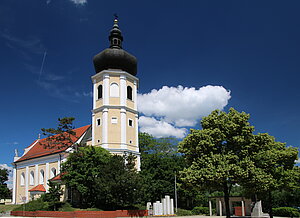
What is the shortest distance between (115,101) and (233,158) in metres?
22.7

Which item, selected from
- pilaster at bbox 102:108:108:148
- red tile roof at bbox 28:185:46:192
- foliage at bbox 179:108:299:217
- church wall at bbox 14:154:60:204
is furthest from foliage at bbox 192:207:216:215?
red tile roof at bbox 28:185:46:192

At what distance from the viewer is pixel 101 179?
32.5 metres

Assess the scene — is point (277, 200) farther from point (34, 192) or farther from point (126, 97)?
point (34, 192)

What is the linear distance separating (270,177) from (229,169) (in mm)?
3709

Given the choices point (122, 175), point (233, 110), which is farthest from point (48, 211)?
point (233, 110)

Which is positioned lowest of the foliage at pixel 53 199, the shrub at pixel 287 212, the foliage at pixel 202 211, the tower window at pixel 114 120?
the foliage at pixel 202 211

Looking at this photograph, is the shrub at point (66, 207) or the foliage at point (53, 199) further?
the foliage at point (53, 199)

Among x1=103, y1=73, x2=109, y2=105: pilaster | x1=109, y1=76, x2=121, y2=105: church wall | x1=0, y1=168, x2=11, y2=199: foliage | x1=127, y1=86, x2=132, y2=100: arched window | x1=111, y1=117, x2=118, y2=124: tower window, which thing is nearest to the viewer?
x1=111, y1=117, x2=118, y2=124: tower window

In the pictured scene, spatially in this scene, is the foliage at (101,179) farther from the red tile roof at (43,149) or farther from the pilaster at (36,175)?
the pilaster at (36,175)

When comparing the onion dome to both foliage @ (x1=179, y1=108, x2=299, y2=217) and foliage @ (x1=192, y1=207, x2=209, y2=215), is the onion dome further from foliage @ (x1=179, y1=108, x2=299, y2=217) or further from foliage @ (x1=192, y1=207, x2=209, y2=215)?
foliage @ (x1=192, y1=207, x2=209, y2=215)

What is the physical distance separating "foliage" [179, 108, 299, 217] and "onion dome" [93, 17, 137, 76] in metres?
20.8

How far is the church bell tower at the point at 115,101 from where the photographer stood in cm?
4256

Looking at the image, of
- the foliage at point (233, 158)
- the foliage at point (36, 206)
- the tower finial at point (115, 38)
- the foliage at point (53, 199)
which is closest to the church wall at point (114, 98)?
the tower finial at point (115, 38)

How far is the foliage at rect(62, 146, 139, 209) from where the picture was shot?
32125 millimetres
